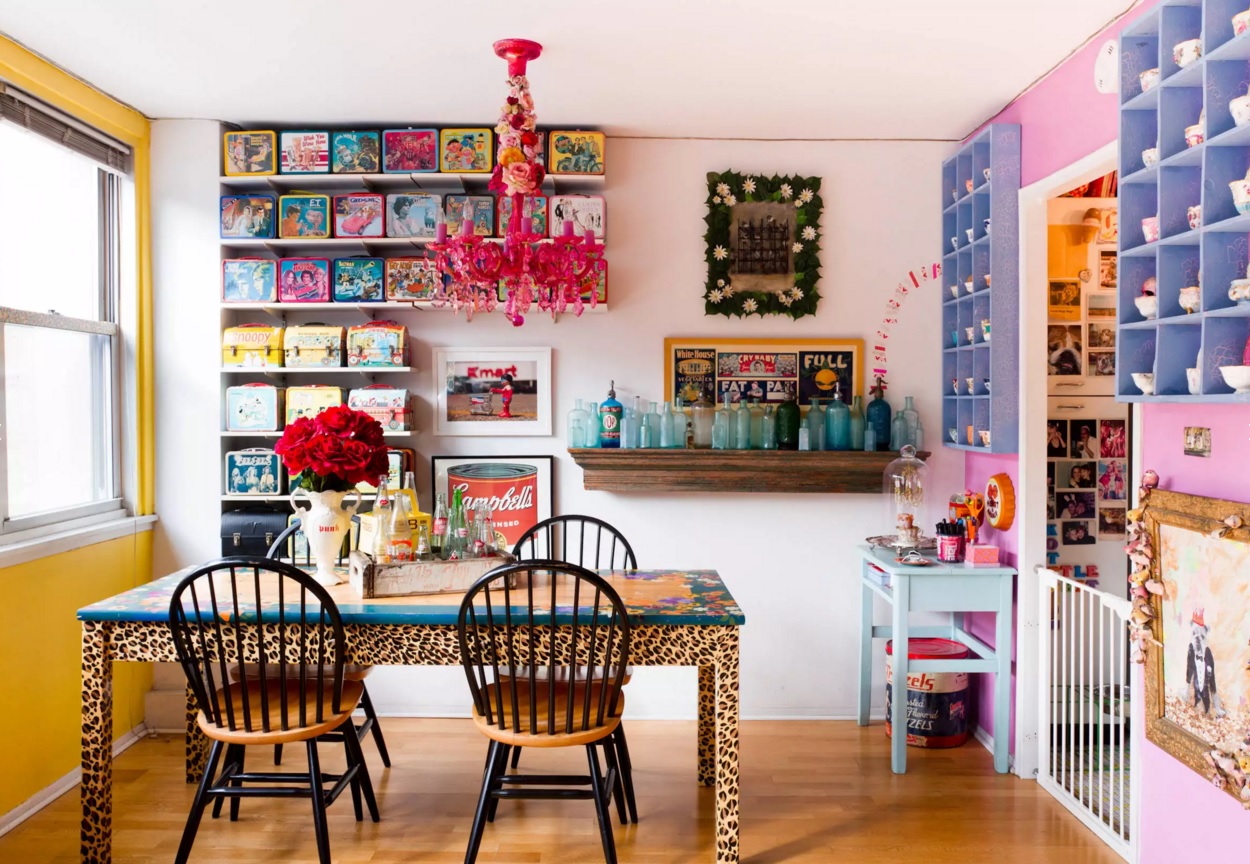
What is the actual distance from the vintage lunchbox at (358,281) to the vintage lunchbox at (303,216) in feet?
0.56

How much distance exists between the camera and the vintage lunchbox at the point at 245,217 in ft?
13.3

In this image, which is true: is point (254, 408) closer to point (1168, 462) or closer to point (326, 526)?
point (326, 526)

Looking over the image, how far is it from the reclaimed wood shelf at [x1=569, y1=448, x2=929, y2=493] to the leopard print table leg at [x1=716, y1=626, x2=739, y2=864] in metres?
1.47

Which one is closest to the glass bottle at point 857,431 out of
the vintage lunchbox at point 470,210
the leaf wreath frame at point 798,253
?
the leaf wreath frame at point 798,253

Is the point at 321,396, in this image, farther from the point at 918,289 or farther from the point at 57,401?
the point at 918,289

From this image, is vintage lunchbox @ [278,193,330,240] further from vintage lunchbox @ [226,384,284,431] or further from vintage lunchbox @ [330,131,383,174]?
vintage lunchbox @ [226,384,284,431]

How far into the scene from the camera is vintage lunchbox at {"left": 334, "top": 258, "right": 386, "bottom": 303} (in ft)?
13.4

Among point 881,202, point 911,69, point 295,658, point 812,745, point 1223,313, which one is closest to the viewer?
point 1223,313

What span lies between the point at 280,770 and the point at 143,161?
266 cm

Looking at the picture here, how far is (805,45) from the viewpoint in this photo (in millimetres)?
3158

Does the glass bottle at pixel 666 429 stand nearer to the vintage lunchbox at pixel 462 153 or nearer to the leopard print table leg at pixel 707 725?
the leopard print table leg at pixel 707 725

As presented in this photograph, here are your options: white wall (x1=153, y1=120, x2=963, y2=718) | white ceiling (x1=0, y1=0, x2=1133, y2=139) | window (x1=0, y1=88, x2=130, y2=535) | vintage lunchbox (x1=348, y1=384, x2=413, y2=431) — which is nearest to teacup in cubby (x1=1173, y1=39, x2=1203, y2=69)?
white ceiling (x1=0, y1=0, x2=1133, y2=139)

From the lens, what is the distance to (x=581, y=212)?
13.5 feet

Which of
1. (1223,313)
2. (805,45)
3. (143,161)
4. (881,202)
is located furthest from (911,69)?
(143,161)
